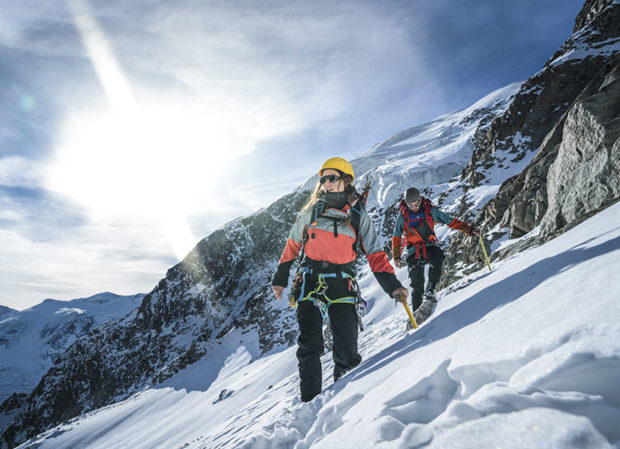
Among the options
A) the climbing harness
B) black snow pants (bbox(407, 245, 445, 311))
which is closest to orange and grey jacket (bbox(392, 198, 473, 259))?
black snow pants (bbox(407, 245, 445, 311))

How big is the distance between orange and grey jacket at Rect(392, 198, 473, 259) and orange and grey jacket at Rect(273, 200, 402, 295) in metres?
2.28

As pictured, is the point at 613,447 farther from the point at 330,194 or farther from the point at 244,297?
the point at 244,297

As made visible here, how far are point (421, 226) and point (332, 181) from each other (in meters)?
2.81

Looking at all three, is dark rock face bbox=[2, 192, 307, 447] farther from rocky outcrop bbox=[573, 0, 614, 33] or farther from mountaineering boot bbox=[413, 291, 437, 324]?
mountaineering boot bbox=[413, 291, 437, 324]

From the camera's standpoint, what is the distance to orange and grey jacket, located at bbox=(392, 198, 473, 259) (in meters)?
6.11

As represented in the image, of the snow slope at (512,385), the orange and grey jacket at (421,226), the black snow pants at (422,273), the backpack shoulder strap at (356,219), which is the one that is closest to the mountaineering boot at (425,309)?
the black snow pants at (422,273)

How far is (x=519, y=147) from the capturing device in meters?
29.1

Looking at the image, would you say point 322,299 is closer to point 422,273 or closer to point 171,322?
point 422,273

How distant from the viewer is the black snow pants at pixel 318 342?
11.2 feet

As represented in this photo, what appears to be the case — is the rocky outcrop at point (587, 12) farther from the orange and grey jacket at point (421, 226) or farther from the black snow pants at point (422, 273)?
the black snow pants at point (422, 273)

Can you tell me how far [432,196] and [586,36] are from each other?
2063cm

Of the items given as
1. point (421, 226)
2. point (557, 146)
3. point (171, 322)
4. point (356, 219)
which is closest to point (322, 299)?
point (356, 219)

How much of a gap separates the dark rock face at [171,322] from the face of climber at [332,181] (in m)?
61.6

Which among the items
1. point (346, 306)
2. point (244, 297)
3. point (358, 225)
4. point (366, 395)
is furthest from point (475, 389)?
point (244, 297)
